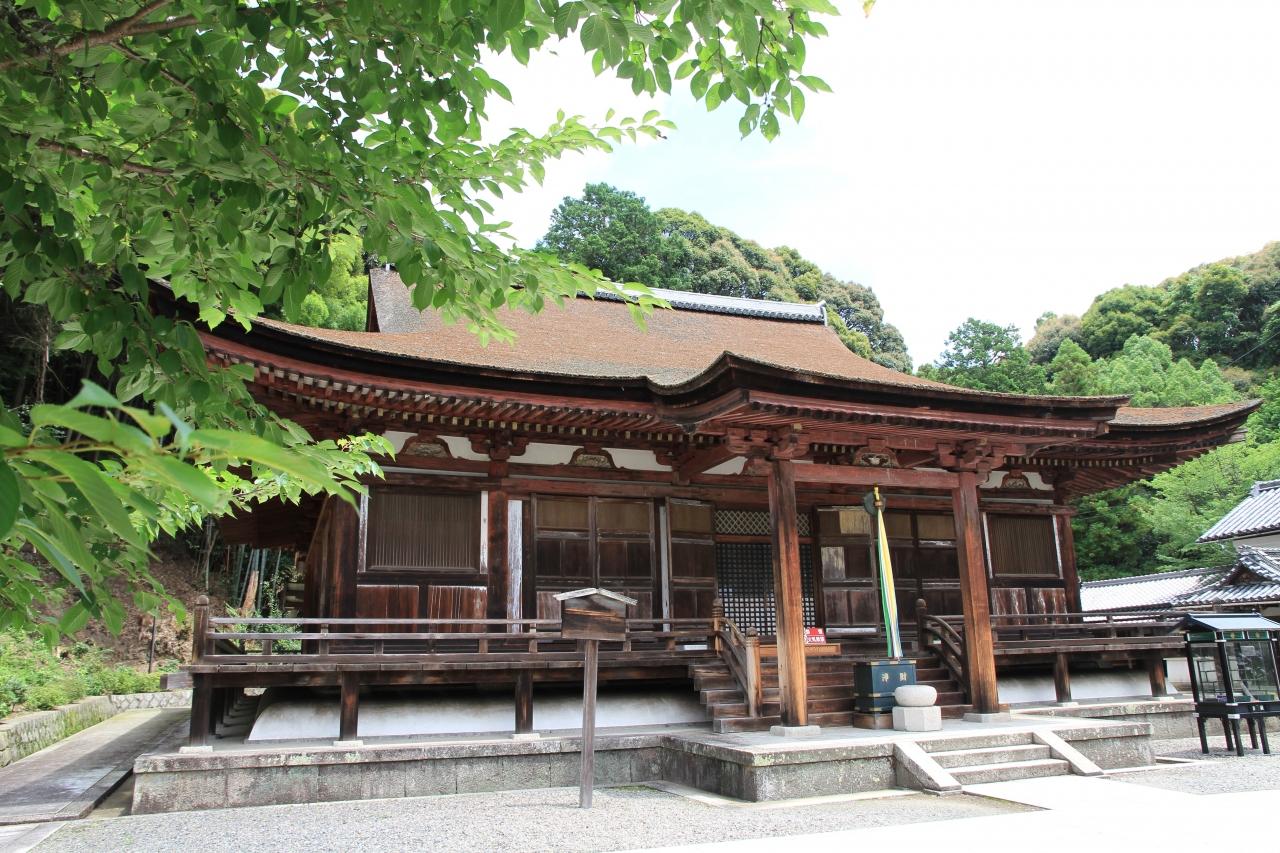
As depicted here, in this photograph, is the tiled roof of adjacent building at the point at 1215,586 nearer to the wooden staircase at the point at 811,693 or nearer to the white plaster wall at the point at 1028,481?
the white plaster wall at the point at 1028,481

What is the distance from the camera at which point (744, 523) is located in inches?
473

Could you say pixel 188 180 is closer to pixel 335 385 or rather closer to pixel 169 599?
pixel 169 599

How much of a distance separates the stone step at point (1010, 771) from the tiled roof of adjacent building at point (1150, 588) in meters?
15.5

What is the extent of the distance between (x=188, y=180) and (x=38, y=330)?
24.8 metres

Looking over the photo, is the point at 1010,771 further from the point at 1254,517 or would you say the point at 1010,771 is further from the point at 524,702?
the point at 1254,517

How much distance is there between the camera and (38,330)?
2262 cm

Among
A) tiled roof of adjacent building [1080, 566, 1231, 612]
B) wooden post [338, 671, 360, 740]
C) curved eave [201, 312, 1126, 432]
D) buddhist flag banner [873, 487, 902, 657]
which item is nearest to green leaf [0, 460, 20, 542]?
curved eave [201, 312, 1126, 432]

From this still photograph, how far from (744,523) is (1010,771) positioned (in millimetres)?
4812

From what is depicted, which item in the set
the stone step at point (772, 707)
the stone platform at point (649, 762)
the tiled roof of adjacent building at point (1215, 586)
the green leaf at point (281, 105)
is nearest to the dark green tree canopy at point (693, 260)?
the tiled roof of adjacent building at point (1215, 586)

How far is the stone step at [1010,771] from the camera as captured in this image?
7.89 m

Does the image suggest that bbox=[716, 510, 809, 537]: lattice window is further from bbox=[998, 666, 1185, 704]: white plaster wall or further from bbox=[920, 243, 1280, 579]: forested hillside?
bbox=[920, 243, 1280, 579]: forested hillside

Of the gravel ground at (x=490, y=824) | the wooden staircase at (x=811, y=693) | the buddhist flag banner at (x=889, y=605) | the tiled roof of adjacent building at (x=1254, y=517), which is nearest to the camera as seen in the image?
the gravel ground at (x=490, y=824)

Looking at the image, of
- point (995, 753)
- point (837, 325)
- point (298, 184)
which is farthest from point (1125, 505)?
point (298, 184)

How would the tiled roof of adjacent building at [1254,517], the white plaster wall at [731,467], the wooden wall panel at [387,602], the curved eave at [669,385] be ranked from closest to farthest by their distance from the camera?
the curved eave at [669,385] < the wooden wall panel at [387,602] < the white plaster wall at [731,467] < the tiled roof of adjacent building at [1254,517]
